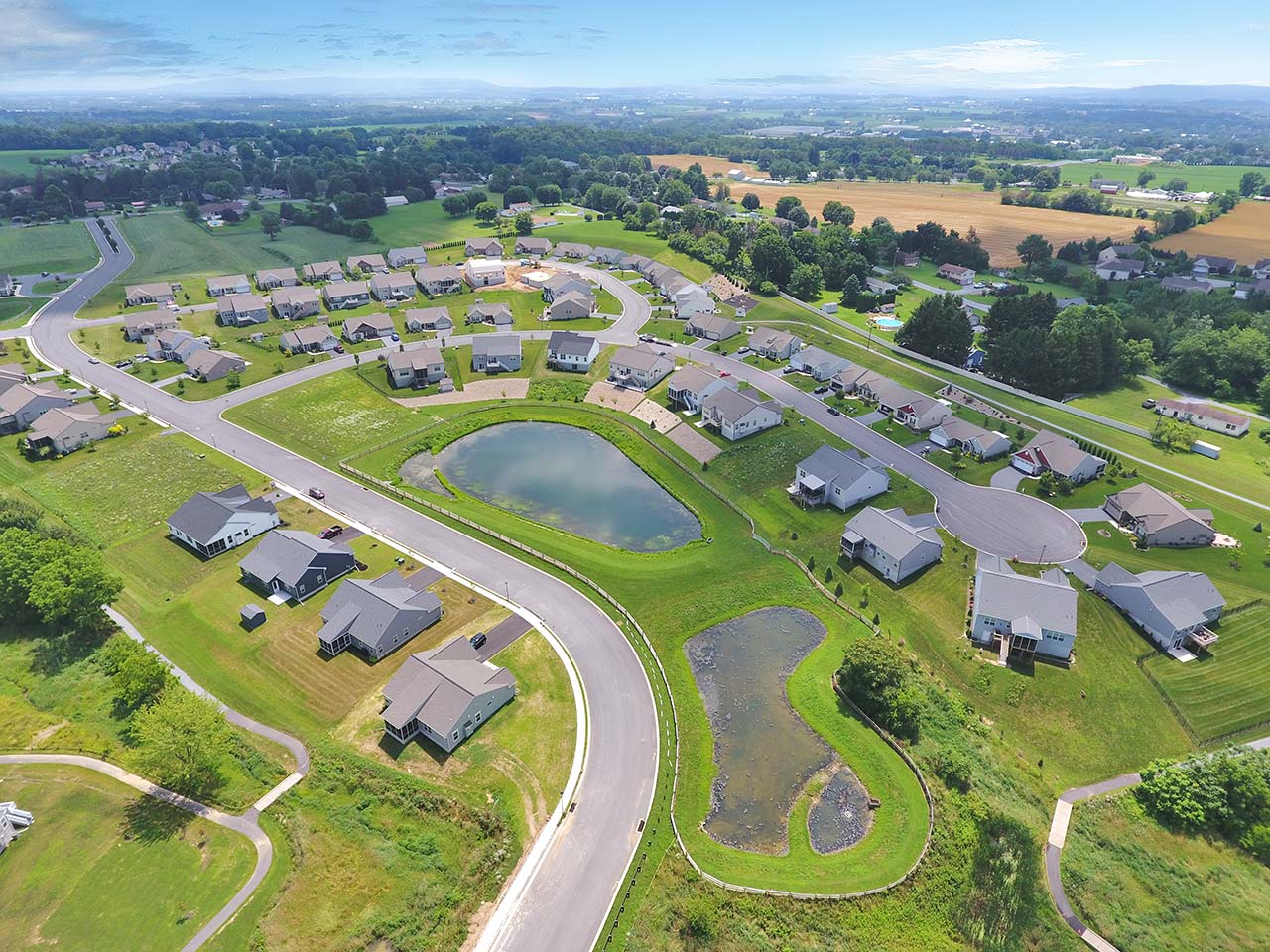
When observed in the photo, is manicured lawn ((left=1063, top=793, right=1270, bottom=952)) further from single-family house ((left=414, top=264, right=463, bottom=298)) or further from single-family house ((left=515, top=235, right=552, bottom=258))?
A: single-family house ((left=515, top=235, right=552, bottom=258))

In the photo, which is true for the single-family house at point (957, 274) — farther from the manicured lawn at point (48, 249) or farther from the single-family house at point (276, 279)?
the manicured lawn at point (48, 249)

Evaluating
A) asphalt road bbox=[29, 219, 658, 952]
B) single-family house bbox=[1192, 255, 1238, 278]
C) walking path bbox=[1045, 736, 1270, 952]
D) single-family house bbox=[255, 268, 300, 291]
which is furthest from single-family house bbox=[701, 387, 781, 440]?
single-family house bbox=[1192, 255, 1238, 278]

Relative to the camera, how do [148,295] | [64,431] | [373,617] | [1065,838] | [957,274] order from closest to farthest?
[1065,838] → [373,617] → [64,431] → [148,295] → [957,274]

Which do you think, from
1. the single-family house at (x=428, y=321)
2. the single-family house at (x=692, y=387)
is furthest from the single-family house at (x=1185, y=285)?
the single-family house at (x=428, y=321)

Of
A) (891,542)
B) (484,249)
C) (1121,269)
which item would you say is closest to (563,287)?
(484,249)

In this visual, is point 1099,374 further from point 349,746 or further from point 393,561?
point 349,746

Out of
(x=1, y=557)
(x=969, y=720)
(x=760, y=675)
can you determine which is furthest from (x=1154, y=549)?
(x=1, y=557)

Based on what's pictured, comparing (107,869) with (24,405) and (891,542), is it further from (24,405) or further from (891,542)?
(24,405)
